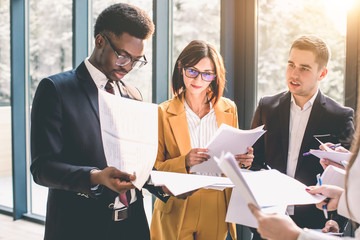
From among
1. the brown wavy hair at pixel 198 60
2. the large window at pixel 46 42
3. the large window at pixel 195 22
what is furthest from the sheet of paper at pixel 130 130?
the large window at pixel 46 42

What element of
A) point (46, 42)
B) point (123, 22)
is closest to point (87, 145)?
point (123, 22)

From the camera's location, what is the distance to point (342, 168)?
167 centimetres

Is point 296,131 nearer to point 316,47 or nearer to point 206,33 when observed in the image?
point 316,47

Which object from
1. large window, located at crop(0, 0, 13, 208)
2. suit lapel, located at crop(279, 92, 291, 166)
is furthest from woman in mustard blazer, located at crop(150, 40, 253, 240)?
large window, located at crop(0, 0, 13, 208)

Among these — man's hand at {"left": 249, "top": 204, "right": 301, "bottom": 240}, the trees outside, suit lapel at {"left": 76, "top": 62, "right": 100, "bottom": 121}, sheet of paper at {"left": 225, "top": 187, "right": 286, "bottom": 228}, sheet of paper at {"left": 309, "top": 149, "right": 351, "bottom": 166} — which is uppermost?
the trees outside

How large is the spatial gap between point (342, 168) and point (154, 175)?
30.6 inches

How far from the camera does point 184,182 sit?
1.52 metres

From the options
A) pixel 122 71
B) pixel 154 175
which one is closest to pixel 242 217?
pixel 154 175

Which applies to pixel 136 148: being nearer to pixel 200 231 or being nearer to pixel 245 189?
pixel 245 189

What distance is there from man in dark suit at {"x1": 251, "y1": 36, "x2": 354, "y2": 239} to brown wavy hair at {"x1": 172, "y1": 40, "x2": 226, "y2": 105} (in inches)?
13.6

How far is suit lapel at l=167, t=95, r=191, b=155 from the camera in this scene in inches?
88.6

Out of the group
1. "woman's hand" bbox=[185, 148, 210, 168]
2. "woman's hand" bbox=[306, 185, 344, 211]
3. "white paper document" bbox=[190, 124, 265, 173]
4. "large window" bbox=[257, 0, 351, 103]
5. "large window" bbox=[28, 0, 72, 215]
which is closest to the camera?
"woman's hand" bbox=[306, 185, 344, 211]

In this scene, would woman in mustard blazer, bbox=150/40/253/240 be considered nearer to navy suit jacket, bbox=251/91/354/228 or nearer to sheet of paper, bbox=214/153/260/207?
navy suit jacket, bbox=251/91/354/228

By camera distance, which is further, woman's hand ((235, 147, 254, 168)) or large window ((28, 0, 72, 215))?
large window ((28, 0, 72, 215))
